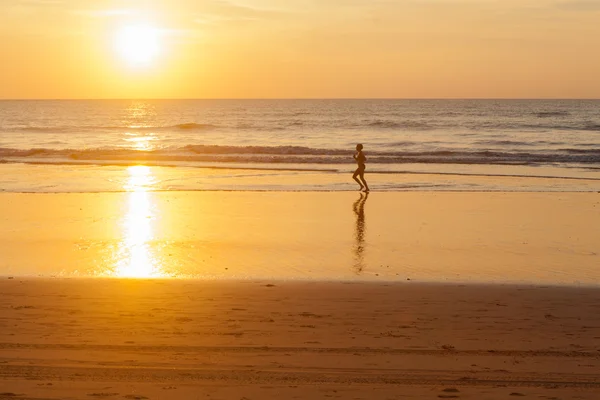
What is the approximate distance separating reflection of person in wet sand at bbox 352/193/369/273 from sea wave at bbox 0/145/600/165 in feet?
45.9

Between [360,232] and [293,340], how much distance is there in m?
6.73

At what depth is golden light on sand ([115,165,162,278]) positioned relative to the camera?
10.2m

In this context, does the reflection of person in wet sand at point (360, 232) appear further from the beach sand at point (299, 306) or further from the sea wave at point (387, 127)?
the sea wave at point (387, 127)

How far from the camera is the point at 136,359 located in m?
6.28

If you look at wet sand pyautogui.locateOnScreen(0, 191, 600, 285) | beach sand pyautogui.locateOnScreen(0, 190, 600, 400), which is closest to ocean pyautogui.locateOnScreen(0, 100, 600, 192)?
wet sand pyautogui.locateOnScreen(0, 191, 600, 285)

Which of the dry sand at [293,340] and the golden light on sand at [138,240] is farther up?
the golden light on sand at [138,240]

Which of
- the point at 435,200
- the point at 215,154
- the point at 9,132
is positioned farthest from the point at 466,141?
the point at 9,132

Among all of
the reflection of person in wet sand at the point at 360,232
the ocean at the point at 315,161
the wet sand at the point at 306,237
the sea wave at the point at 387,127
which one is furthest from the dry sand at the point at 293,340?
the sea wave at the point at 387,127

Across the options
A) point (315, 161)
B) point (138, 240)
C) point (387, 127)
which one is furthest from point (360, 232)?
point (387, 127)

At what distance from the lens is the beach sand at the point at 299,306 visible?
5.83 meters

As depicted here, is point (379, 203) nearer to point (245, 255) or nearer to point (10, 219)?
point (245, 255)

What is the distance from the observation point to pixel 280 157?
3481cm

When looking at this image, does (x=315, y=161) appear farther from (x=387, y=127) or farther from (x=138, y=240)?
(x=387, y=127)

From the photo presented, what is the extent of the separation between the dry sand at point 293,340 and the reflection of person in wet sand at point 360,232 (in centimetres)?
149
